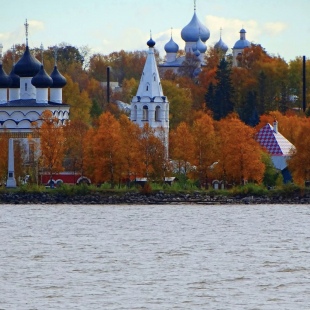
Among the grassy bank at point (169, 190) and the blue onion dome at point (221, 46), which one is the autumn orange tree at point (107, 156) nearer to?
the grassy bank at point (169, 190)

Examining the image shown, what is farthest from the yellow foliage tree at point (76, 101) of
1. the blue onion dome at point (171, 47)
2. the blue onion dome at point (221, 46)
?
the blue onion dome at point (221, 46)

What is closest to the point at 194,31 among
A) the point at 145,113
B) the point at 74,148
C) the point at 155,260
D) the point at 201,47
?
the point at 201,47

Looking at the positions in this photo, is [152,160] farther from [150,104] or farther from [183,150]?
[150,104]

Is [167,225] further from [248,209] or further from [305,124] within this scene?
[305,124]

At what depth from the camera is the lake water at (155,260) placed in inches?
1166

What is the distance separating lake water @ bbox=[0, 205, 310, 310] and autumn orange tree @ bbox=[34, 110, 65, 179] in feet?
28.1

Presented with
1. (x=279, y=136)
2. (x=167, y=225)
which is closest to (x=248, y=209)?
(x=167, y=225)

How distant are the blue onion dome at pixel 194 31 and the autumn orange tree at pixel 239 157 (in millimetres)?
44446

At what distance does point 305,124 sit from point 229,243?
867 inches

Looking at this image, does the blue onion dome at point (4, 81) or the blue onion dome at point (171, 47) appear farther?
the blue onion dome at point (171, 47)

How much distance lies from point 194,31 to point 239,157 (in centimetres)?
4633

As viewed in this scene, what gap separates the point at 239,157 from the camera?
54.8 metres

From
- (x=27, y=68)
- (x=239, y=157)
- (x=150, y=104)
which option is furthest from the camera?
(x=150, y=104)

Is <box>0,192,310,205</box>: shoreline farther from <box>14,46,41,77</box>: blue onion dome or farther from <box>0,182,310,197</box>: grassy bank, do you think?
<box>14,46,41,77</box>: blue onion dome
